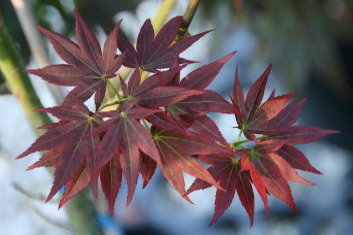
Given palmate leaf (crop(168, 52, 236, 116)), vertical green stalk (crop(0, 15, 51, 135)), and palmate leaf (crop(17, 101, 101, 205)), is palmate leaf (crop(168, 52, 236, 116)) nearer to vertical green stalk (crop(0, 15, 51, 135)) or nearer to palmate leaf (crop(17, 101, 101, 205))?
palmate leaf (crop(17, 101, 101, 205))

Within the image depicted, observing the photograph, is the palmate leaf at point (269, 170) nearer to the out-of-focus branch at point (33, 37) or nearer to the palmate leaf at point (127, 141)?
the palmate leaf at point (127, 141)

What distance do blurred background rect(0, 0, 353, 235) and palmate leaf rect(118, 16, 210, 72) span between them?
1272 mm

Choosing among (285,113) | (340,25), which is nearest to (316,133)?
(285,113)

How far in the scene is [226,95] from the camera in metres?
1.96

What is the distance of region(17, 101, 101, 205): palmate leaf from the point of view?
13.8 inches

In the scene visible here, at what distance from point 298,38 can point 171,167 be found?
147 cm

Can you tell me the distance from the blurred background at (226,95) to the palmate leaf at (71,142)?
130cm

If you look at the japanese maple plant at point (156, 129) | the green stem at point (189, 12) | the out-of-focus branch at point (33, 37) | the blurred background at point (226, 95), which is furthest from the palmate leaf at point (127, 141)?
the blurred background at point (226, 95)

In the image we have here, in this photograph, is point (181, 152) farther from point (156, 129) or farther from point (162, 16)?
point (162, 16)

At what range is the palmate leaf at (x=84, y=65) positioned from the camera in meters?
0.38

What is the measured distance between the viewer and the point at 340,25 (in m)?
1.96

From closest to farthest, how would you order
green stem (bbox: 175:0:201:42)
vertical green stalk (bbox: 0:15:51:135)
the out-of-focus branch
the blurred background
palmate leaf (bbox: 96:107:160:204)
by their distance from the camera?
palmate leaf (bbox: 96:107:160:204)
green stem (bbox: 175:0:201:42)
vertical green stalk (bbox: 0:15:51:135)
the out-of-focus branch
the blurred background

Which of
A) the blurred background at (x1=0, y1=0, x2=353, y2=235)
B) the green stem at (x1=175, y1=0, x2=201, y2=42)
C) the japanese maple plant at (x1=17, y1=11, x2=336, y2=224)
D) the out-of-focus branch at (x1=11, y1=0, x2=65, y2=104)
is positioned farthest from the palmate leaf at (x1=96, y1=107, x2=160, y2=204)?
the blurred background at (x1=0, y1=0, x2=353, y2=235)

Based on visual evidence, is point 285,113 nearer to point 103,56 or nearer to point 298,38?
point 103,56
